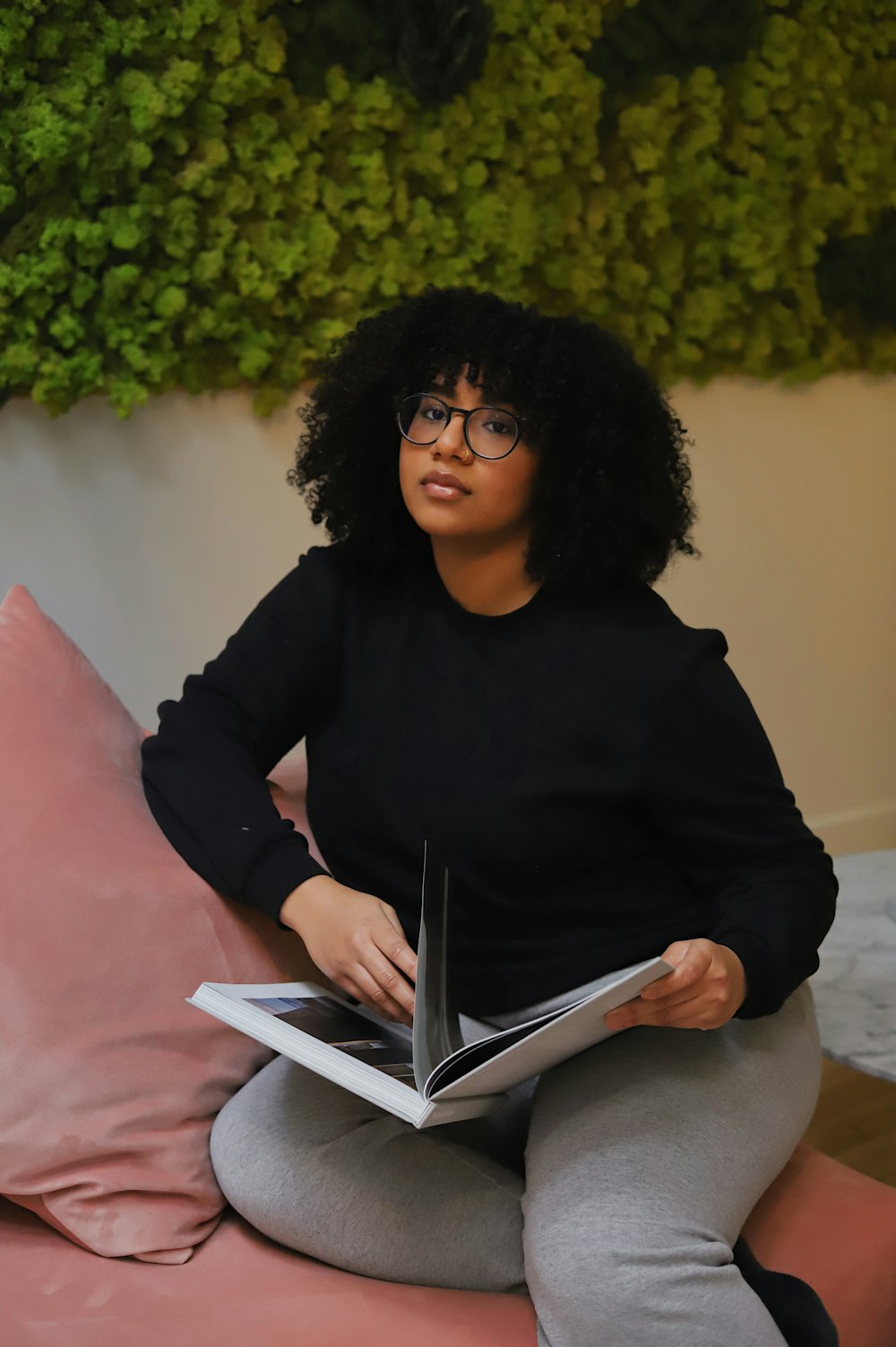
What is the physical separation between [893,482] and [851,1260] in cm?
219

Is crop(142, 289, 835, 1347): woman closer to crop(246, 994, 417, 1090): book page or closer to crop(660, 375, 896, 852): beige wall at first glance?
crop(246, 994, 417, 1090): book page

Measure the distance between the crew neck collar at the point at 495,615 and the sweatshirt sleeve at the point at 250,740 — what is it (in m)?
0.13

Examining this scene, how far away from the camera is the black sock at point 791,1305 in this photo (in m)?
0.96

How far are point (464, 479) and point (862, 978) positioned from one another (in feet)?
2.46

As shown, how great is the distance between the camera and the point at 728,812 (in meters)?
1.16

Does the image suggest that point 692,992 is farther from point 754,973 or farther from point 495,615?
point 495,615

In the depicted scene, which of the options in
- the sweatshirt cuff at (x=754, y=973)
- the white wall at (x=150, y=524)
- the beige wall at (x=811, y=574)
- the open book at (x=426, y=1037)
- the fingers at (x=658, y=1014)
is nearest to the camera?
the open book at (x=426, y=1037)

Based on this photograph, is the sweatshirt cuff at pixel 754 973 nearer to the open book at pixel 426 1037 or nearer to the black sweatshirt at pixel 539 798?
the black sweatshirt at pixel 539 798

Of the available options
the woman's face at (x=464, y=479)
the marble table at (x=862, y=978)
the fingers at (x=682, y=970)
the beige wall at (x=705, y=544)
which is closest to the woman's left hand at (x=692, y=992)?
the fingers at (x=682, y=970)

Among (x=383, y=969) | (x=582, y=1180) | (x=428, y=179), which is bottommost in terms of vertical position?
(x=582, y=1180)

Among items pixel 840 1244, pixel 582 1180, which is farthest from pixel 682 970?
pixel 840 1244

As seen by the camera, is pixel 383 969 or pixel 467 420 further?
pixel 467 420

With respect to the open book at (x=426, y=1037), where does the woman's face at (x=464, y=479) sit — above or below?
above

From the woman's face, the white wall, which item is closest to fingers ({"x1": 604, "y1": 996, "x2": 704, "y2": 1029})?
the woman's face
